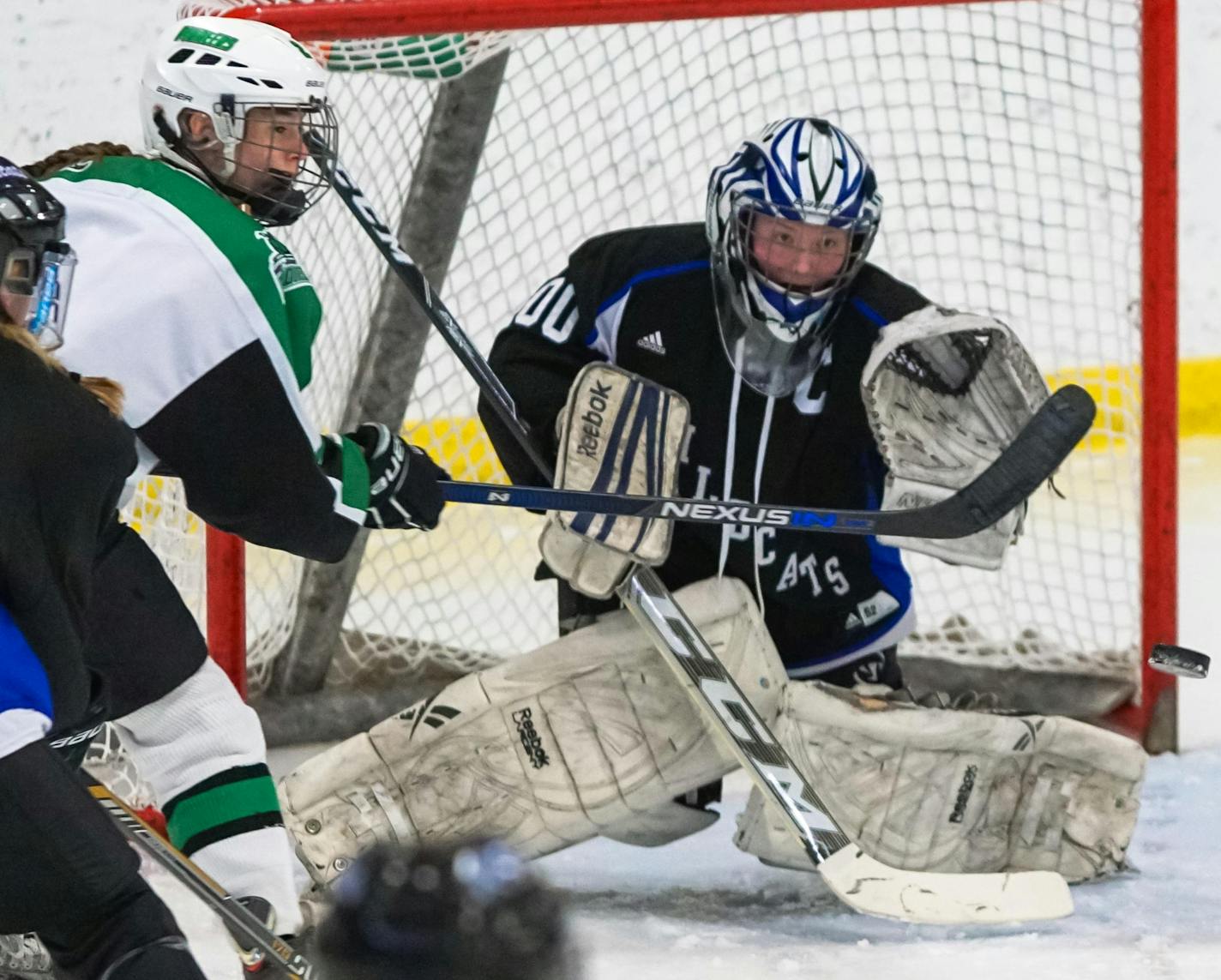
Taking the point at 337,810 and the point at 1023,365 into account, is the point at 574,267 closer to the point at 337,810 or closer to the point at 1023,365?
the point at 1023,365

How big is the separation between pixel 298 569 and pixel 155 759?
1207 mm

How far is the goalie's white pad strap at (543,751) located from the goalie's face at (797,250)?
1.30 ft

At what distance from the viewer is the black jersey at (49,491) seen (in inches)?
57.4

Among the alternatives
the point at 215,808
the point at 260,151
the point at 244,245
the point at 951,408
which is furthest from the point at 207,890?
the point at 951,408

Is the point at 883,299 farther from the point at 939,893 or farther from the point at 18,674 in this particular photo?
the point at 18,674

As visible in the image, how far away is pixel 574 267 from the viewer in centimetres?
259

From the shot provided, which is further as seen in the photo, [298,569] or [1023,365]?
[298,569]

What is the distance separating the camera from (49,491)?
148 centimetres

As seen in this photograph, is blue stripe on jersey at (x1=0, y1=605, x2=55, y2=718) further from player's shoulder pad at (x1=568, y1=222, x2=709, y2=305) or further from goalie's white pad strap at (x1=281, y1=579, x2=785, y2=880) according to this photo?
player's shoulder pad at (x1=568, y1=222, x2=709, y2=305)

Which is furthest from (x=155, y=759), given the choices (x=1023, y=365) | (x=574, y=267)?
(x=1023, y=365)

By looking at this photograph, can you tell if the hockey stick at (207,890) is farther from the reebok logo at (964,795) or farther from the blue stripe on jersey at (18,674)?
the reebok logo at (964,795)

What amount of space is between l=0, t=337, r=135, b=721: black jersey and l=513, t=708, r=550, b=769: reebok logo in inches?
38.9

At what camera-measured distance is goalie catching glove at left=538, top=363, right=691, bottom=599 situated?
7.94ft

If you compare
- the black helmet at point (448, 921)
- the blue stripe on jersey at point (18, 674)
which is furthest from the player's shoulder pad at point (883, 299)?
the black helmet at point (448, 921)
